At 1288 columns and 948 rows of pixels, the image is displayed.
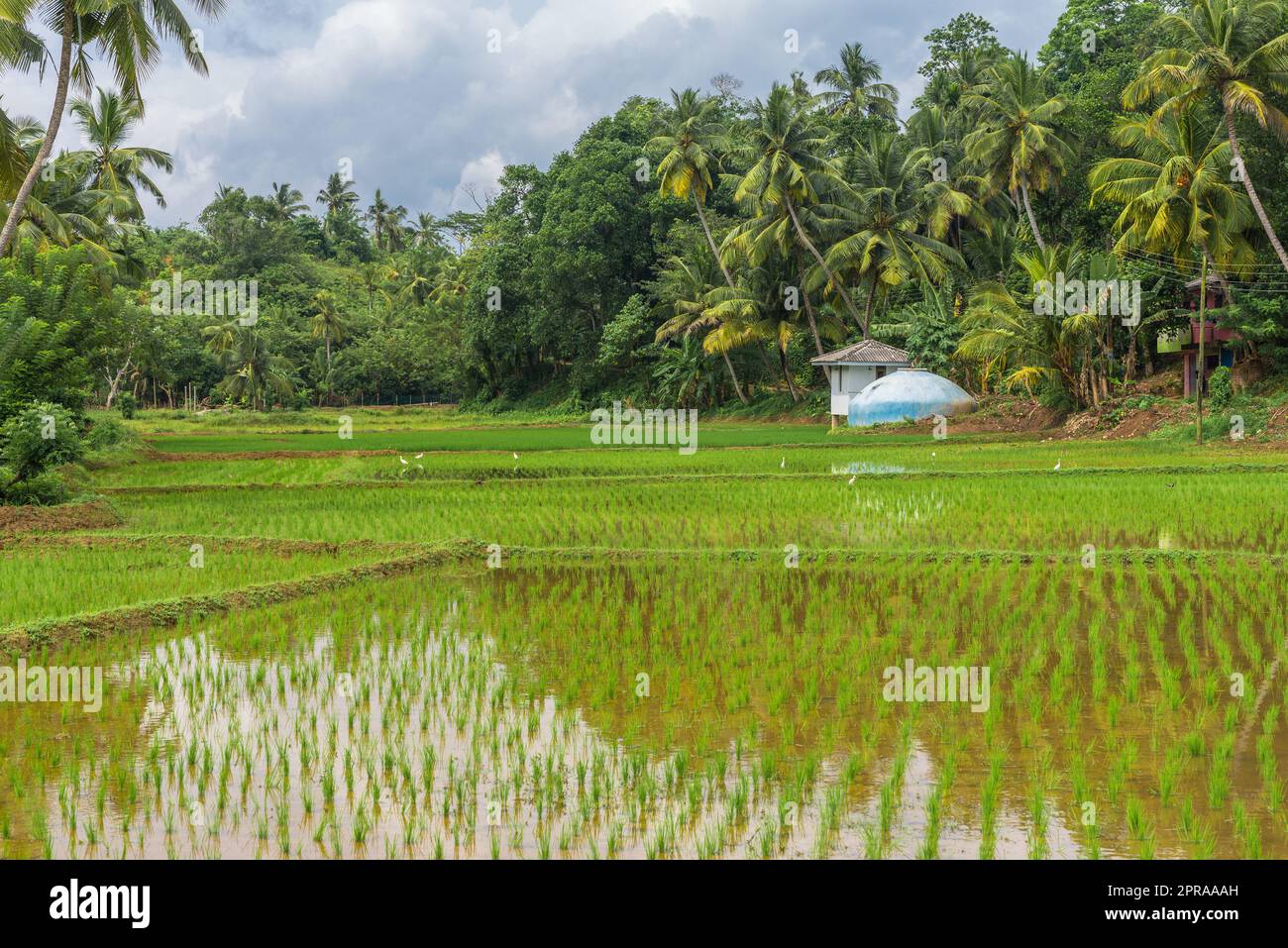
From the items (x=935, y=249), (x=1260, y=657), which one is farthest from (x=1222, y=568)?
(x=935, y=249)

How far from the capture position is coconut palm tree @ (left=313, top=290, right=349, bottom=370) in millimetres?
54031

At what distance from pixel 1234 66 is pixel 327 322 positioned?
40.2 meters

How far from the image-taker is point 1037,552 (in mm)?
11008

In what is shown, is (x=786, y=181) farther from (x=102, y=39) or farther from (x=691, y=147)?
(x=102, y=39)

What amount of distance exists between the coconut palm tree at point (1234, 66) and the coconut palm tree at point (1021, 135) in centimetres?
745

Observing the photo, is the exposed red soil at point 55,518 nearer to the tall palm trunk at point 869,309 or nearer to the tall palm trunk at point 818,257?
the tall palm trunk at point 818,257

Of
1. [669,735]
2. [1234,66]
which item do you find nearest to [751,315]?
[1234,66]

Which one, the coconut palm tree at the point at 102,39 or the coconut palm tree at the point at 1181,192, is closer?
the coconut palm tree at the point at 102,39

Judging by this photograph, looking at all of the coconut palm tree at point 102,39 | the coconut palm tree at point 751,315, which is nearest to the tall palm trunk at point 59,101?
the coconut palm tree at point 102,39

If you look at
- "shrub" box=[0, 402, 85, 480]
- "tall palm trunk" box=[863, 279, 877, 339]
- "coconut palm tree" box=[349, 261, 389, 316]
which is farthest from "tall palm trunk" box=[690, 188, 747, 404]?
"shrub" box=[0, 402, 85, 480]

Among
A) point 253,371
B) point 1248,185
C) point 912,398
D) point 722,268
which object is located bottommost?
point 912,398

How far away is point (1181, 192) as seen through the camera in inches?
993

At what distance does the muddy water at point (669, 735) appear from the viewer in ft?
14.3

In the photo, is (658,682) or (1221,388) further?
(1221,388)
